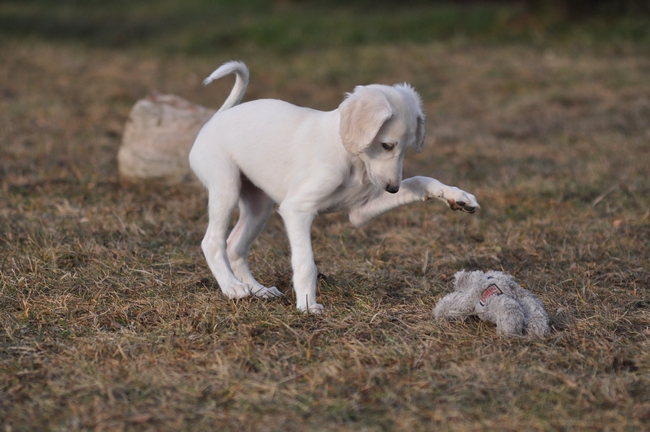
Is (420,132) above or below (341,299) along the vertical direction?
above

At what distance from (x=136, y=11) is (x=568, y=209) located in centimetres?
1802

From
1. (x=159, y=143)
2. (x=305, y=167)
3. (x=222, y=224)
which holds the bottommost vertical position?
(x=159, y=143)

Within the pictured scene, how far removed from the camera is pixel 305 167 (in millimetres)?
3701

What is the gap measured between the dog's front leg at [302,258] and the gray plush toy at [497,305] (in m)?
0.61

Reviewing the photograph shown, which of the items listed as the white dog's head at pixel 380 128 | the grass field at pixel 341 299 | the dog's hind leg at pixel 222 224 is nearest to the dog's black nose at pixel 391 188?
the white dog's head at pixel 380 128

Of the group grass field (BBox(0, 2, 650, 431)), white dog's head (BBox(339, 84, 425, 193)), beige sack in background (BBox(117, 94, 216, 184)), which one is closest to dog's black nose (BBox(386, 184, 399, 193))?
white dog's head (BBox(339, 84, 425, 193))

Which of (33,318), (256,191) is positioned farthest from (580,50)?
(33,318)

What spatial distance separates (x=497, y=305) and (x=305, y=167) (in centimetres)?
111

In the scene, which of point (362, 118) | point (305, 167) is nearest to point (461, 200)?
point (362, 118)

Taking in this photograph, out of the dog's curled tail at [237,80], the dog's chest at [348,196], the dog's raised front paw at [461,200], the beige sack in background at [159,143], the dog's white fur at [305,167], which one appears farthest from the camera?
the beige sack in background at [159,143]

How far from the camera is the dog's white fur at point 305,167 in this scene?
3.44 m

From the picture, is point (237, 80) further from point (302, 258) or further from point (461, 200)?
point (461, 200)

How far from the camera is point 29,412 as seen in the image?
2.77 m

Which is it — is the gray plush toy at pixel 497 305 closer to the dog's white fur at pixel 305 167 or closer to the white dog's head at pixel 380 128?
the dog's white fur at pixel 305 167
